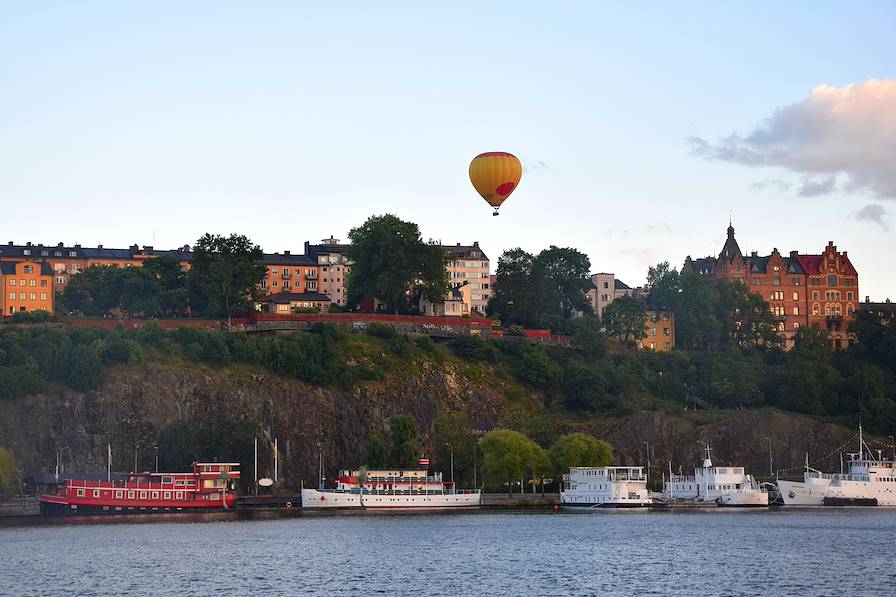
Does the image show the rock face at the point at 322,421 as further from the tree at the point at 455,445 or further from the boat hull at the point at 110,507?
the boat hull at the point at 110,507

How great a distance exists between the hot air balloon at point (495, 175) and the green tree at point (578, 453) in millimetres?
34317

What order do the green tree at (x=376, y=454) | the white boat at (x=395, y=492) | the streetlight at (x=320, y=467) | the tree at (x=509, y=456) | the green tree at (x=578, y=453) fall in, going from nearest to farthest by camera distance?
the white boat at (x=395, y=492) → the tree at (x=509, y=456) → the green tree at (x=376, y=454) → the green tree at (x=578, y=453) → the streetlight at (x=320, y=467)

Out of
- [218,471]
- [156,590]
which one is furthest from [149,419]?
[156,590]

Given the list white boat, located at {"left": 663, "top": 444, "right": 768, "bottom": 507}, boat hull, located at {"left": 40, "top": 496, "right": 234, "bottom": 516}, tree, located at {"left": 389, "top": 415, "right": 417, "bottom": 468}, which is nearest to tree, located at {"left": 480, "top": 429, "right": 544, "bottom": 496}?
tree, located at {"left": 389, "top": 415, "right": 417, "bottom": 468}

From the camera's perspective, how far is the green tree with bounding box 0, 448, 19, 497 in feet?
A: 465

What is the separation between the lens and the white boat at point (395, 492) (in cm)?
15575

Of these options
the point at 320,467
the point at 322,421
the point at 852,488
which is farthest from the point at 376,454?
the point at 852,488

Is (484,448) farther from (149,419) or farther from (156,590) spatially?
(156,590)

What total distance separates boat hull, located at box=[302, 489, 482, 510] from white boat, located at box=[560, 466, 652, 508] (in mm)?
10833

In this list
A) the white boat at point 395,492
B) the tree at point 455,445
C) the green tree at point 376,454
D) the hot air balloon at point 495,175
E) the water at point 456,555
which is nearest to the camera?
the water at point 456,555

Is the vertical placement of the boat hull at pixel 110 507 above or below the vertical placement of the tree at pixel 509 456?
below

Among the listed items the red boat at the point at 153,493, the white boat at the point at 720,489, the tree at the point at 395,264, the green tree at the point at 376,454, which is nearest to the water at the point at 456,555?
the red boat at the point at 153,493

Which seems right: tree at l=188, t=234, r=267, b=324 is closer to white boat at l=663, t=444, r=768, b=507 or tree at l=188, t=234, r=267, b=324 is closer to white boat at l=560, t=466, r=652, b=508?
white boat at l=560, t=466, r=652, b=508

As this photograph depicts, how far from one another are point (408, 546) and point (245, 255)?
85.1 metres
